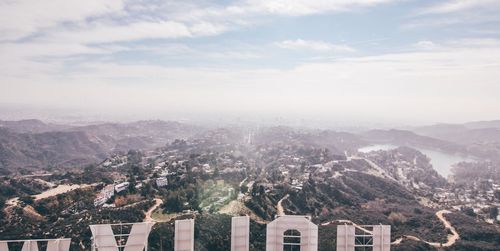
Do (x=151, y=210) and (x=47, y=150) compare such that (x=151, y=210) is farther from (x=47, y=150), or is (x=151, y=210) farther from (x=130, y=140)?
(x=130, y=140)

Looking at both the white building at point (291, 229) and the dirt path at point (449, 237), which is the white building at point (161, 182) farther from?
the white building at point (291, 229)

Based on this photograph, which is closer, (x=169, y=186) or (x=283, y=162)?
(x=169, y=186)

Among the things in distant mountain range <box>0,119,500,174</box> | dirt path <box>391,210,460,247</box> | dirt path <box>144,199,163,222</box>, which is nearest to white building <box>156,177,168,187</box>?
dirt path <box>144,199,163,222</box>

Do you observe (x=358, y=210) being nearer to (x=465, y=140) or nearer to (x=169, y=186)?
(x=169, y=186)

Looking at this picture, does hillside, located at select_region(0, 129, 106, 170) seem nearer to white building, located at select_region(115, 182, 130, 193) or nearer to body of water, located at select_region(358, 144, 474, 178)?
white building, located at select_region(115, 182, 130, 193)

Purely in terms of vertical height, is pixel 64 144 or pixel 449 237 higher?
pixel 64 144

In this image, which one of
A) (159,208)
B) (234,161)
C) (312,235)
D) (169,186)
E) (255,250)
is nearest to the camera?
(312,235)

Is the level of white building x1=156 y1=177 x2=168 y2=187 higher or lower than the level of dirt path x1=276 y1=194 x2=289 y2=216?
higher

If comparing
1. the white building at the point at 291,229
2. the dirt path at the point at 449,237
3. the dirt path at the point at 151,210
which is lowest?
the dirt path at the point at 449,237

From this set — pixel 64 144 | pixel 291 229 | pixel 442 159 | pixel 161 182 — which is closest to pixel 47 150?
pixel 64 144

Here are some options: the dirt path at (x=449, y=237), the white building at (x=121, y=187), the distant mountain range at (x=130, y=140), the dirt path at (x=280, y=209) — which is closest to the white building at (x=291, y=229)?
the dirt path at (x=449, y=237)

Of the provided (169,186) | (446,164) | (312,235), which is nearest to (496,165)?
(446,164)
